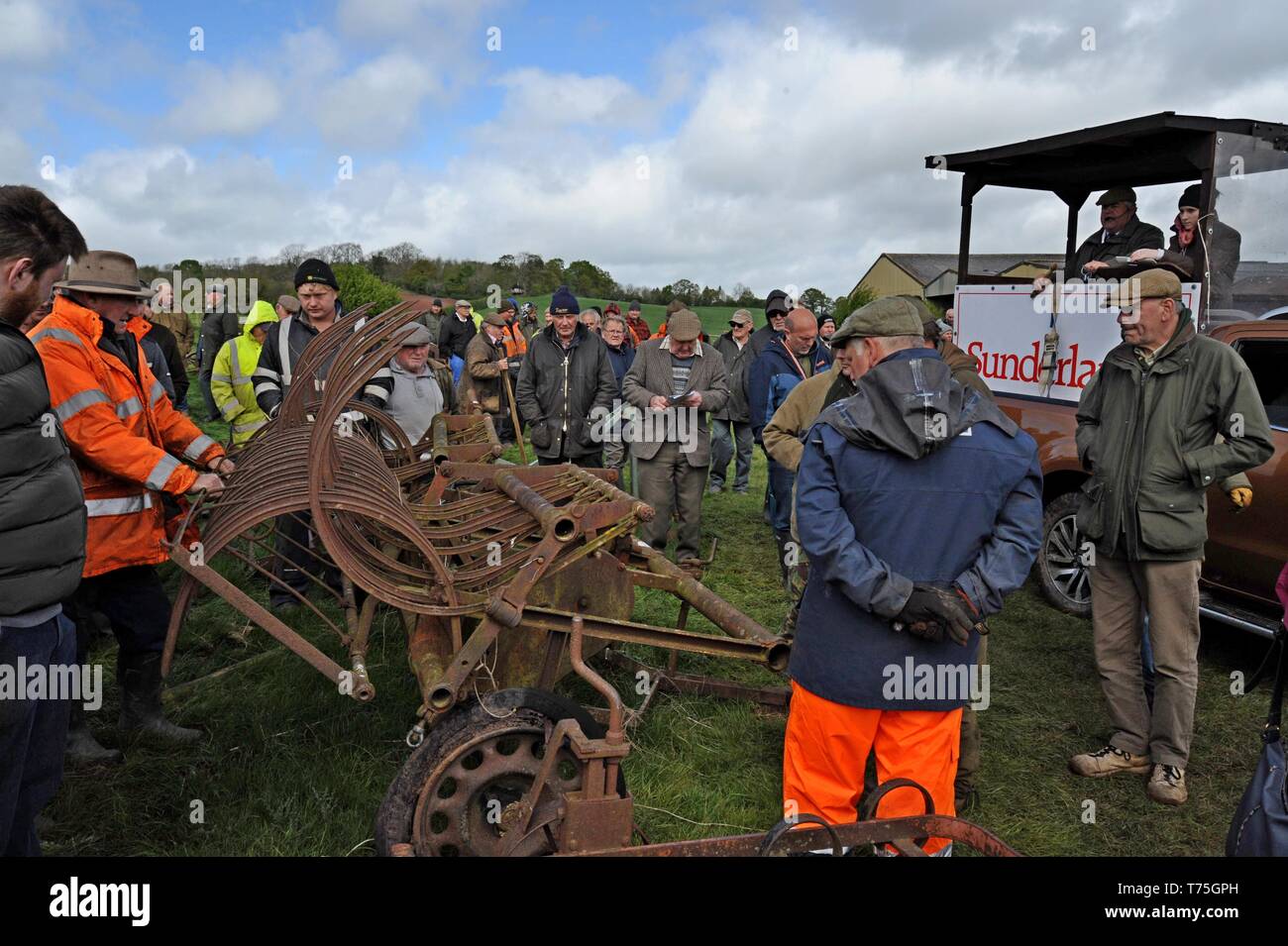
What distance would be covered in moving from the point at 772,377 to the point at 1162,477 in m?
3.45

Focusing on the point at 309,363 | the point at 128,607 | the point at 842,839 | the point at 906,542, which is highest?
the point at 309,363

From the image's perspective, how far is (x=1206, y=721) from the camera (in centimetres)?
456

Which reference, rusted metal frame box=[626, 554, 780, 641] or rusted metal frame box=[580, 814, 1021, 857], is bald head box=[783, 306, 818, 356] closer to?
rusted metal frame box=[626, 554, 780, 641]

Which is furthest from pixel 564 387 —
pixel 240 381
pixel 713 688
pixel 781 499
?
pixel 713 688

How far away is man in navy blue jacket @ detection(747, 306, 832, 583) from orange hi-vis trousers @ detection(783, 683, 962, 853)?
3.30 meters

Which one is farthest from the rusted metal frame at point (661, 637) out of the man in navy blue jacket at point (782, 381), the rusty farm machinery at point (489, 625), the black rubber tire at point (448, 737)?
the man in navy blue jacket at point (782, 381)

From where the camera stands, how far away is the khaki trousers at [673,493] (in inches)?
271

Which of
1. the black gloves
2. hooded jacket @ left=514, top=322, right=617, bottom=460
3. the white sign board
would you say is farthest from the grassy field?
hooded jacket @ left=514, top=322, right=617, bottom=460

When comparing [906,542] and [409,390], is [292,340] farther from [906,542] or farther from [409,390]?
[906,542]

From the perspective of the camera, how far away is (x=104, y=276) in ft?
12.0

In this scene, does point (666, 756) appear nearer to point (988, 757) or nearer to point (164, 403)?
point (988, 757)

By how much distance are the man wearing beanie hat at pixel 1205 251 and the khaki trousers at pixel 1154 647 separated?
228 centimetres

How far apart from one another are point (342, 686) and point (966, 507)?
2198 millimetres

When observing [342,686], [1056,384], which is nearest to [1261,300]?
[1056,384]
